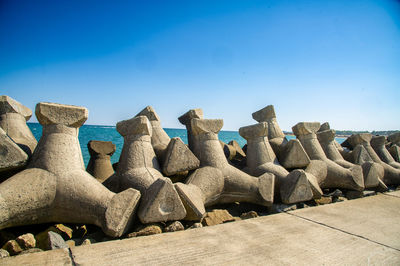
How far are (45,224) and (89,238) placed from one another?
1.37 feet

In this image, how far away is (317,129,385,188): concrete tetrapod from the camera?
352 centimetres

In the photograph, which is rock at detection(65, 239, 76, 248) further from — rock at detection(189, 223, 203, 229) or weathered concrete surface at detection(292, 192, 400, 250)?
weathered concrete surface at detection(292, 192, 400, 250)

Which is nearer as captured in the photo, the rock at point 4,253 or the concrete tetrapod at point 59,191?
the rock at point 4,253

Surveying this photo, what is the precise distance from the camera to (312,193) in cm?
279

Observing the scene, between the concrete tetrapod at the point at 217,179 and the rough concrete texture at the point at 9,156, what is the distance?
1.41 m

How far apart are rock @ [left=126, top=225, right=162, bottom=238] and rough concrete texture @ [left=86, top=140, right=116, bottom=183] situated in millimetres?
1247

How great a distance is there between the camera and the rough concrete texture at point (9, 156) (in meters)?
1.83

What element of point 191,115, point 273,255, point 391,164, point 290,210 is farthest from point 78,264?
point 391,164

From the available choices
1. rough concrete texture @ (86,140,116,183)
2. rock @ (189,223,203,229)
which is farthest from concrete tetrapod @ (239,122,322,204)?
rough concrete texture @ (86,140,116,183)

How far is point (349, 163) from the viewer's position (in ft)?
12.4

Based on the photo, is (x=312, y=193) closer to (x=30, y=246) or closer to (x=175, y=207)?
(x=175, y=207)

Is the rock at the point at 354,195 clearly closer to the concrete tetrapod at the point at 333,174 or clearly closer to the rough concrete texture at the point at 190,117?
the concrete tetrapod at the point at 333,174

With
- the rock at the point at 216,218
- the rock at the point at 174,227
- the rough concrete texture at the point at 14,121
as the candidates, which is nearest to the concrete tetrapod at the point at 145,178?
the rock at the point at 174,227

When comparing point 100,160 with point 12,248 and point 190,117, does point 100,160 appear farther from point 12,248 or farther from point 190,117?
point 12,248
